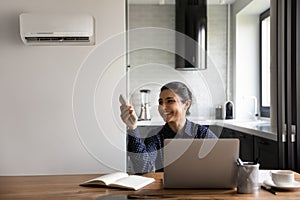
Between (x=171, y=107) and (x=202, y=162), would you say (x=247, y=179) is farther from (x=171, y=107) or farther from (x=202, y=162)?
(x=171, y=107)

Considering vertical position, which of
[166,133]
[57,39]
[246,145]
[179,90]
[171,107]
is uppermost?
[57,39]

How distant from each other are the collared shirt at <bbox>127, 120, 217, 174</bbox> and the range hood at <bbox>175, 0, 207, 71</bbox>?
245 centimetres

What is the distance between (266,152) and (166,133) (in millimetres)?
1194

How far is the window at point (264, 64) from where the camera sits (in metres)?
4.89

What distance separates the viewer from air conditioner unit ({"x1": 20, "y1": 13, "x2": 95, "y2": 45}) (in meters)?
2.71

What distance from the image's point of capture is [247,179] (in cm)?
161

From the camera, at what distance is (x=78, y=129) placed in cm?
294

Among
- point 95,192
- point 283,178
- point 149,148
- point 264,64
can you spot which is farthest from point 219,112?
point 95,192

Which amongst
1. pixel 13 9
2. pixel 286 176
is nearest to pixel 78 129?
pixel 13 9

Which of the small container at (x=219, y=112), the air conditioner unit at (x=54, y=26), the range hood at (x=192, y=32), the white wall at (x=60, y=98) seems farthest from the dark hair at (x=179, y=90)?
the small container at (x=219, y=112)

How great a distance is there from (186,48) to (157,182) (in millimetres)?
3396

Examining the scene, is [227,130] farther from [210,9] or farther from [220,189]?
[220,189]

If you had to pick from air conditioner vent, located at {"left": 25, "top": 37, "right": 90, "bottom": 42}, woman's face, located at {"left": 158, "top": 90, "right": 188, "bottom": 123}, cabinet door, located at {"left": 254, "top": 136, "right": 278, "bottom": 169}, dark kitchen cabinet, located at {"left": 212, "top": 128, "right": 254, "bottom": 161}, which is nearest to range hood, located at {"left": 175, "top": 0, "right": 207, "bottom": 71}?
dark kitchen cabinet, located at {"left": 212, "top": 128, "right": 254, "bottom": 161}

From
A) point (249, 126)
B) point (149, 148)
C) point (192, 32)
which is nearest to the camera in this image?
point (149, 148)
